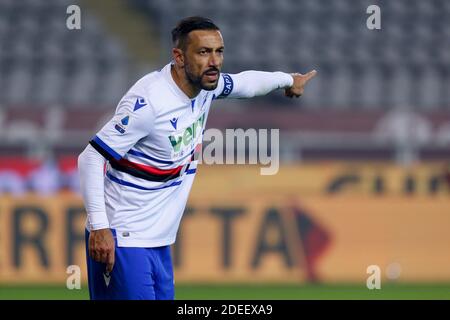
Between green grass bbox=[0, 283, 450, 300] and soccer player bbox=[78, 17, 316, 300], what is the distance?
4.83 meters

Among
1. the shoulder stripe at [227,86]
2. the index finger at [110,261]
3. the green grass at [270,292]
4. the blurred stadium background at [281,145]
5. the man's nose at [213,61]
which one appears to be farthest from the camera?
the blurred stadium background at [281,145]

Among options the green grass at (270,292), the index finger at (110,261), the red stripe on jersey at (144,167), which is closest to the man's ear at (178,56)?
the red stripe on jersey at (144,167)

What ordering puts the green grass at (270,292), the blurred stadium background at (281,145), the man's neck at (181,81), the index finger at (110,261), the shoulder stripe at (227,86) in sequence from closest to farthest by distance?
the index finger at (110,261) < the man's neck at (181,81) < the shoulder stripe at (227,86) < the green grass at (270,292) < the blurred stadium background at (281,145)

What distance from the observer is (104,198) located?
5.63m

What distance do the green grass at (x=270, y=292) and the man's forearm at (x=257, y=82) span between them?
4623mm

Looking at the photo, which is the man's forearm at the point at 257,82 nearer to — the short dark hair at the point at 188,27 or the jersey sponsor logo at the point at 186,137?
the jersey sponsor logo at the point at 186,137

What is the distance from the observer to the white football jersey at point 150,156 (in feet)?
17.9

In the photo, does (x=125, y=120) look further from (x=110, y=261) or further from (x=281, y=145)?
(x=281, y=145)

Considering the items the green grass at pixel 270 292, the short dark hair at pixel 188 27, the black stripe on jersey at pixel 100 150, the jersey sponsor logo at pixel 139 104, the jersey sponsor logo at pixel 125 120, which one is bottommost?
the green grass at pixel 270 292

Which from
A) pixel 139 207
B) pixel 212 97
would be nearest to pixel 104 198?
pixel 139 207

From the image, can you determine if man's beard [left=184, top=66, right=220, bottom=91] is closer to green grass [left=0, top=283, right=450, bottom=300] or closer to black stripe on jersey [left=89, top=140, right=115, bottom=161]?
black stripe on jersey [left=89, top=140, right=115, bottom=161]

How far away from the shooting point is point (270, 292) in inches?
443

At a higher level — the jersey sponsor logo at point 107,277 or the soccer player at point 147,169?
the soccer player at point 147,169

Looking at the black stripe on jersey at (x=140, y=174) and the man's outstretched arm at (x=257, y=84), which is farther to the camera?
the man's outstretched arm at (x=257, y=84)
